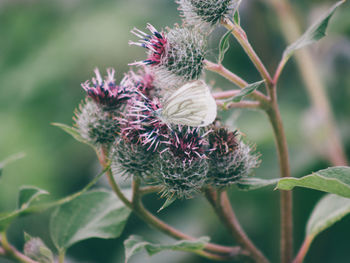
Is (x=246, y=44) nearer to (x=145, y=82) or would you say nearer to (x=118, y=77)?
(x=145, y=82)

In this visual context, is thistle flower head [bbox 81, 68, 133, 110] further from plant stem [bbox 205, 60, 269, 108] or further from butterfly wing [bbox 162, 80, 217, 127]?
plant stem [bbox 205, 60, 269, 108]

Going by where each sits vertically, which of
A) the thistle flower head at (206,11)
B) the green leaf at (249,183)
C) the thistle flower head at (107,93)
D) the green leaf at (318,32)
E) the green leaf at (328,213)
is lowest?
the green leaf at (328,213)

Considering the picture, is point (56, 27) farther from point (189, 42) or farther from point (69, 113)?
point (189, 42)

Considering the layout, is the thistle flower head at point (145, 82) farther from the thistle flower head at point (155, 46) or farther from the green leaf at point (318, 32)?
the green leaf at point (318, 32)

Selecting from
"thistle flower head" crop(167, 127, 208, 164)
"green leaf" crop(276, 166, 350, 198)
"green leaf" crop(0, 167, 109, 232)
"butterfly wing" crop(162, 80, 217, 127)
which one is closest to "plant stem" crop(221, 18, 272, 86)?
"butterfly wing" crop(162, 80, 217, 127)

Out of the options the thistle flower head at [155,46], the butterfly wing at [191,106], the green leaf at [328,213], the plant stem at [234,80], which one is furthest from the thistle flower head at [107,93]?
the green leaf at [328,213]

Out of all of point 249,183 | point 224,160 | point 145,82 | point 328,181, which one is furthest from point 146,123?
point 328,181

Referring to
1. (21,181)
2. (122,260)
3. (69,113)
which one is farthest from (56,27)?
(122,260)
